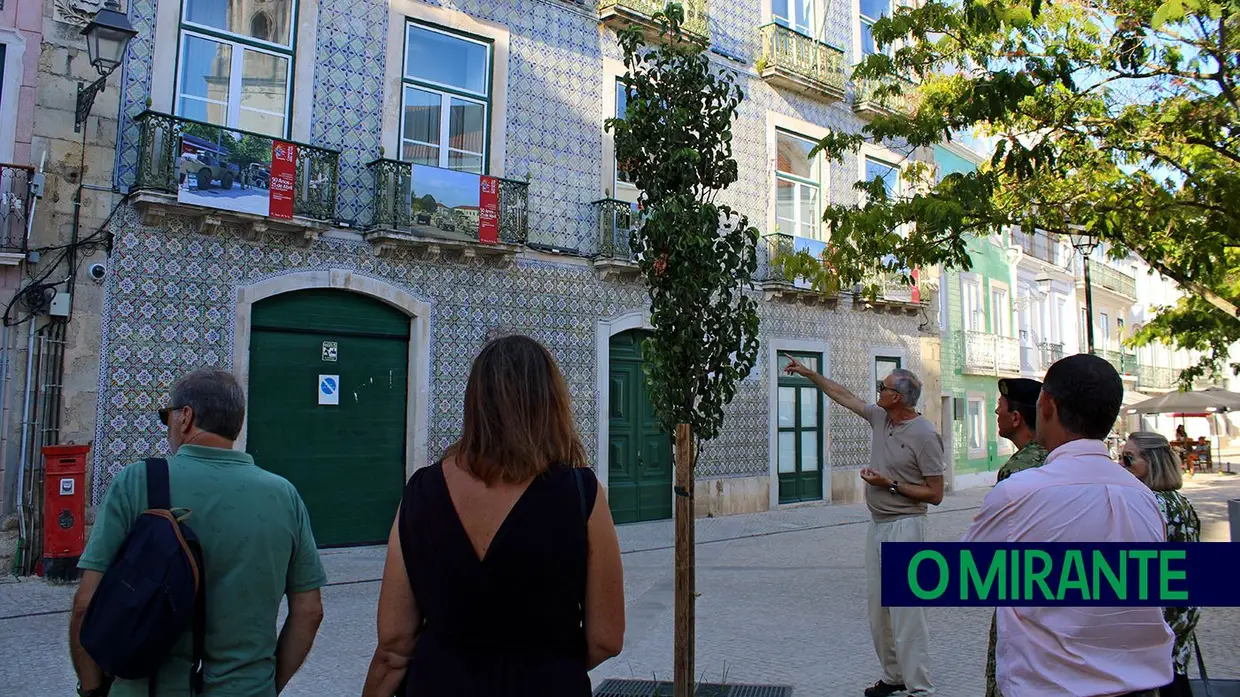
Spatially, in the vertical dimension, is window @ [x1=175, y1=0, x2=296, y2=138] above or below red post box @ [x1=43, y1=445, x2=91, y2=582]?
above

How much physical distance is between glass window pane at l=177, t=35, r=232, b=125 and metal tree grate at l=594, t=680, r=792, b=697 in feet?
26.5

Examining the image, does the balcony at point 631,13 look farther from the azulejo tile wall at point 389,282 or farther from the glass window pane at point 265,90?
the glass window pane at point 265,90

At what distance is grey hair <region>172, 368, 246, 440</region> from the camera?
2725mm

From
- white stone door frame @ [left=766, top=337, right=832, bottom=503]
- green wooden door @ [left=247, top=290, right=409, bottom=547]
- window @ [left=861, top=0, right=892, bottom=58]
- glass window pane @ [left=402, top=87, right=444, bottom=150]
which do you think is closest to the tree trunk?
green wooden door @ [left=247, top=290, right=409, bottom=547]

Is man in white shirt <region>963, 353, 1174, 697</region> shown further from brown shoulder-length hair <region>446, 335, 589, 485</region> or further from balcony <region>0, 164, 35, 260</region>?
balcony <region>0, 164, 35, 260</region>

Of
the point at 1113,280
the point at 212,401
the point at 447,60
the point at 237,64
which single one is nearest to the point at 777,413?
the point at 447,60

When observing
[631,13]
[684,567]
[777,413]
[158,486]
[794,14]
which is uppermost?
[794,14]

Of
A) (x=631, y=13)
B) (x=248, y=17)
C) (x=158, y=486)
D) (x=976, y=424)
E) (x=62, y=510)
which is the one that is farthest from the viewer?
(x=976, y=424)

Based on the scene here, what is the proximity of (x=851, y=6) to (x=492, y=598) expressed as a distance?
18.4m

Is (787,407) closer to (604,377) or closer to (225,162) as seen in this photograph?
(604,377)

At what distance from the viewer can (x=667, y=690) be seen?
5.14 m

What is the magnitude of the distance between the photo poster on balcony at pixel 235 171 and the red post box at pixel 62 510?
2832 millimetres

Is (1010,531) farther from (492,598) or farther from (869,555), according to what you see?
(869,555)

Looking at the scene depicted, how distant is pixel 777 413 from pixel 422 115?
26.1 ft
